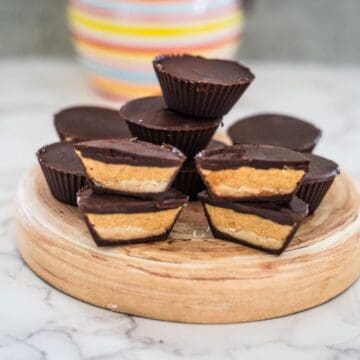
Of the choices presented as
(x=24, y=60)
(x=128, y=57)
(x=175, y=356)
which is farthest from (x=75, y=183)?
(x=24, y=60)

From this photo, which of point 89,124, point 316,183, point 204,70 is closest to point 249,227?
point 316,183

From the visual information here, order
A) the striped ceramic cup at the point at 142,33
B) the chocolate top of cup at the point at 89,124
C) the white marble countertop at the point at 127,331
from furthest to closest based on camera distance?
the striped ceramic cup at the point at 142,33 → the chocolate top of cup at the point at 89,124 → the white marble countertop at the point at 127,331

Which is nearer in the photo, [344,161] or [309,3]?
[344,161]

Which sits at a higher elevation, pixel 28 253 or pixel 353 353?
pixel 353 353

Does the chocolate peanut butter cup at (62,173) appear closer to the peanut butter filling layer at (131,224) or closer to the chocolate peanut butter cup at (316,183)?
the peanut butter filling layer at (131,224)

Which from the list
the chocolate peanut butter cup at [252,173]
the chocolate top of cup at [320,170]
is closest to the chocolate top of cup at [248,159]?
the chocolate peanut butter cup at [252,173]

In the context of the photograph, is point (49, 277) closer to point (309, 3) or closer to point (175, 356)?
point (175, 356)

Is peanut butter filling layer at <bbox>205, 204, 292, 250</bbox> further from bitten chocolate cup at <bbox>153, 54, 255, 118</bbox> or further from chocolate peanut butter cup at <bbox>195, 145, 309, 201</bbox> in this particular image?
bitten chocolate cup at <bbox>153, 54, 255, 118</bbox>
